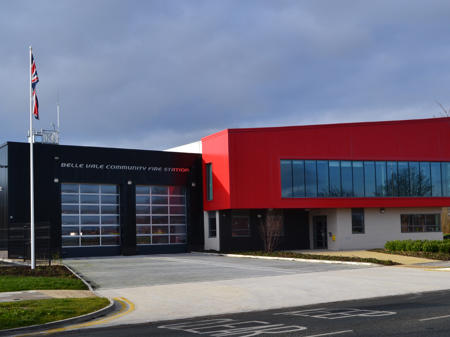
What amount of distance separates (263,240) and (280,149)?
6.32 m

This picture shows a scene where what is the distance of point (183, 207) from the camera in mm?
40844

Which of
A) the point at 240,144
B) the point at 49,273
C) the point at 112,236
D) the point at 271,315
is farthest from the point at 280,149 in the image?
the point at 271,315

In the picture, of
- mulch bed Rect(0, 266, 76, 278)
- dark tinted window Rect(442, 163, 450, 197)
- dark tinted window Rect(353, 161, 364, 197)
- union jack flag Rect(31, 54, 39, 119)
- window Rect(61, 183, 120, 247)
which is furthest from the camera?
dark tinted window Rect(442, 163, 450, 197)

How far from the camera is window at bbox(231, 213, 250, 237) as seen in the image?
38.6 m

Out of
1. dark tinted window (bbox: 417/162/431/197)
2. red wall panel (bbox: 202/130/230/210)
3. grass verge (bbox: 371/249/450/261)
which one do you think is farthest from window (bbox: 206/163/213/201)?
dark tinted window (bbox: 417/162/431/197)

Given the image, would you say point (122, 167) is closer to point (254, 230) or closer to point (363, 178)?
point (254, 230)

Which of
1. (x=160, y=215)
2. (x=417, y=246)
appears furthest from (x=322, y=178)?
(x=160, y=215)

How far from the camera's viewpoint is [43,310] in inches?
521

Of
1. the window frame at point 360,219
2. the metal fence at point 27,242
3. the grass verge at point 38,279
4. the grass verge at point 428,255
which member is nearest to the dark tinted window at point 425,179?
the window frame at point 360,219

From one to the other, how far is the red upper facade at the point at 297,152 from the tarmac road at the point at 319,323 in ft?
75.7

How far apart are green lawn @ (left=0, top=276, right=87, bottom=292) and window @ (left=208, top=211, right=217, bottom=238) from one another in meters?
A: 19.2

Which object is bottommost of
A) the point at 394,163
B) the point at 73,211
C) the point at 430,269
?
the point at 430,269

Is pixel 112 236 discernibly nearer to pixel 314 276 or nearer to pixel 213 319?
pixel 314 276

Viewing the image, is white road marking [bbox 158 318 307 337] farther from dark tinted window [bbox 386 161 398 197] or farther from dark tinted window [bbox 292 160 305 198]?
dark tinted window [bbox 386 161 398 197]
